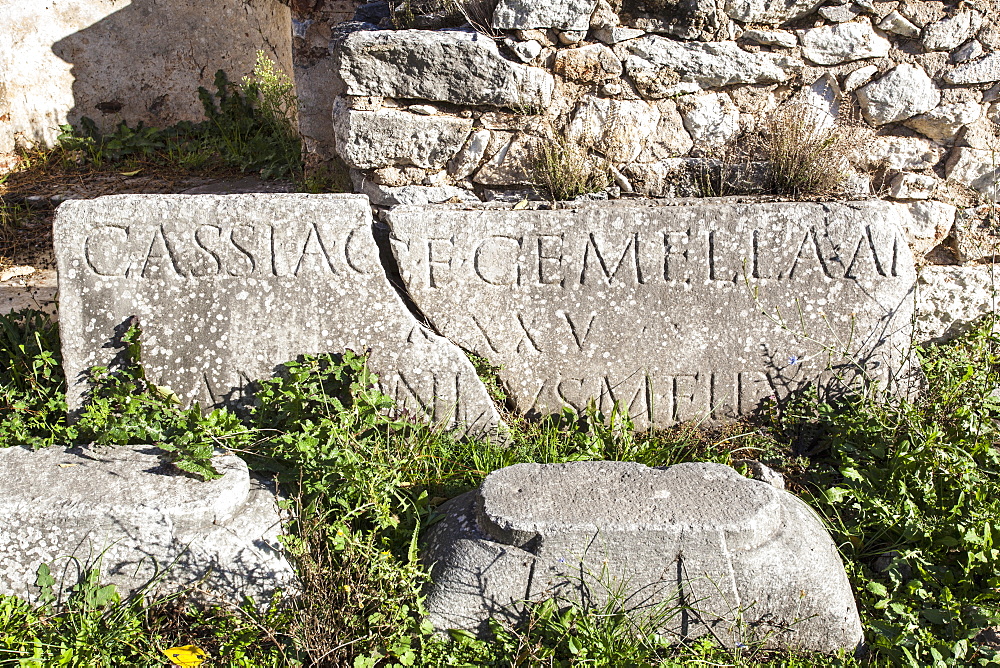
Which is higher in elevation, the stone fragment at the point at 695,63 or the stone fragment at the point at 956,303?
the stone fragment at the point at 695,63

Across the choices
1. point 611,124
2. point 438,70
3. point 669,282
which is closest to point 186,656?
point 669,282

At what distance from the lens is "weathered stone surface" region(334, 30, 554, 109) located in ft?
10.9

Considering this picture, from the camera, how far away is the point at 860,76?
11.1ft

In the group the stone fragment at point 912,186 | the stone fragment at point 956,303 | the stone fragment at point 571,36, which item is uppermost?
the stone fragment at point 571,36

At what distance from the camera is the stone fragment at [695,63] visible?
11.0 ft

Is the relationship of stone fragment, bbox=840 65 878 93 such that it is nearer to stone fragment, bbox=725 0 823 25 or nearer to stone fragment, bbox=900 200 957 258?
stone fragment, bbox=725 0 823 25

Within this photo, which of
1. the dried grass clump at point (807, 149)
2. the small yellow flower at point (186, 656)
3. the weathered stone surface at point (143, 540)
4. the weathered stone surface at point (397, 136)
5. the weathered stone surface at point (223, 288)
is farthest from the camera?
the weathered stone surface at point (397, 136)

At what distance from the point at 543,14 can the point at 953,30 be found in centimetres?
184

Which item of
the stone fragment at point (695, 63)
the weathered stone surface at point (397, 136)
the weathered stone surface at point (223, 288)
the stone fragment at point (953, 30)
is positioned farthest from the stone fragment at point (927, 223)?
the weathered stone surface at point (223, 288)

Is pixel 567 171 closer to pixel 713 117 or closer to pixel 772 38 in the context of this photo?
pixel 713 117

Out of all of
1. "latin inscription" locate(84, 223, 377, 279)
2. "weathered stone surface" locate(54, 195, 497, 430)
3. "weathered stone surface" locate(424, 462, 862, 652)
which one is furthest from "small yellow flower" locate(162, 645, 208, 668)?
"latin inscription" locate(84, 223, 377, 279)

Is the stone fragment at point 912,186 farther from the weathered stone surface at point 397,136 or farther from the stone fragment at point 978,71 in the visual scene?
the weathered stone surface at point 397,136

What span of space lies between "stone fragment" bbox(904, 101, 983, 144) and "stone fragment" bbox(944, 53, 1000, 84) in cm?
10

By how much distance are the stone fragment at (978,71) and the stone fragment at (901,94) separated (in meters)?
0.09
